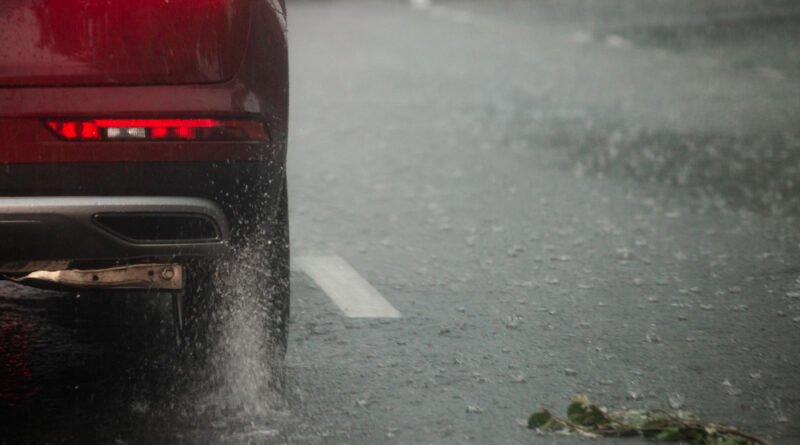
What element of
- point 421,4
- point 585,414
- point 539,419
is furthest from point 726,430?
point 421,4

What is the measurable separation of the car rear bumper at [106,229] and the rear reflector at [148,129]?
0.18m

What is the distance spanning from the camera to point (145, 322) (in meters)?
5.65

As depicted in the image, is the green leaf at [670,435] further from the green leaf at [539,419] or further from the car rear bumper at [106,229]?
the car rear bumper at [106,229]

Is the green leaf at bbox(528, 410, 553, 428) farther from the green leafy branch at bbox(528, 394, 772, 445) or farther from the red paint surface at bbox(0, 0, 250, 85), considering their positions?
the red paint surface at bbox(0, 0, 250, 85)

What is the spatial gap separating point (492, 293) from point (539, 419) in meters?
1.87

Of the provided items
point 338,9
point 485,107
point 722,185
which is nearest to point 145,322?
point 722,185

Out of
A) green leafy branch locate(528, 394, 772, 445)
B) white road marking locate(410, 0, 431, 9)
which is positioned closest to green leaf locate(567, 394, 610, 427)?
green leafy branch locate(528, 394, 772, 445)

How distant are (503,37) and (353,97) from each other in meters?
7.32

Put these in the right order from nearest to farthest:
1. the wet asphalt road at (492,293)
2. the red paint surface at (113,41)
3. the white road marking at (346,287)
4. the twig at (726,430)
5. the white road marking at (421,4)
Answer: the red paint surface at (113,41)
the twig at (726,430)
the wet asphalt road at (492,293)
the white road marking at (346,287)
the white road marking at (421,4)

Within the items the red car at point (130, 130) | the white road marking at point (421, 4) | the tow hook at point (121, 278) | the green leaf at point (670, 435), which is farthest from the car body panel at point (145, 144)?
→ the white road marking at point (421, 4)

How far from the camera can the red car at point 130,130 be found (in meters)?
3.97

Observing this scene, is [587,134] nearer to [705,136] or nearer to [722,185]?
[705,136]

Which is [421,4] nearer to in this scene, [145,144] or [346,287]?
[346,287]

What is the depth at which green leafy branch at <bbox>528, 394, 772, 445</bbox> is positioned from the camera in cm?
427
